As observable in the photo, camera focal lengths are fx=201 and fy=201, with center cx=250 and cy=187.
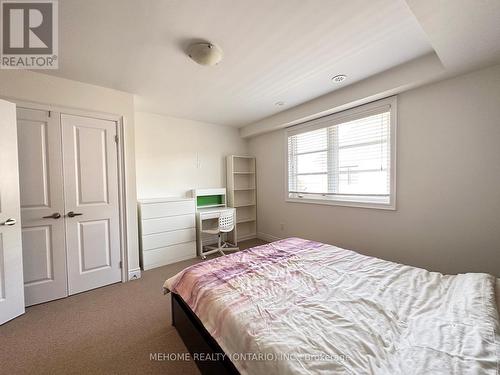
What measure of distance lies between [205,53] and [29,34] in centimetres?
137

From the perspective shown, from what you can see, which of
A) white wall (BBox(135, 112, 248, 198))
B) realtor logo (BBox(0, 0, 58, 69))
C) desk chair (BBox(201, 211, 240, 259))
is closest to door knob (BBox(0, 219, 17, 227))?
realtor logo (BBox(0, 0, 58, 69))

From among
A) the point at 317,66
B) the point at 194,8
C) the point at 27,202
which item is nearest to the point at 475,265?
the point at 317,66

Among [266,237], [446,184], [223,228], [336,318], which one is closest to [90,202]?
[223,228]

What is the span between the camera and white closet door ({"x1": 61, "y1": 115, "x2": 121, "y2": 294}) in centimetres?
234

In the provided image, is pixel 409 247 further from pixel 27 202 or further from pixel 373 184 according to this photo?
pixel 27 202

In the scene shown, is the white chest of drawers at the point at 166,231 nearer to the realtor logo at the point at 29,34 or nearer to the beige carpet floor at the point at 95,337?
the beige carpet floor at the point at 95,337

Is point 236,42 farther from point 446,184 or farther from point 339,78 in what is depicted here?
point 446,184

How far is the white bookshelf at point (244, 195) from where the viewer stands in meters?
4.45

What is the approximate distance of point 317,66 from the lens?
2141 millimetres

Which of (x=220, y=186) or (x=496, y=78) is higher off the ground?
(x=496, y=78)

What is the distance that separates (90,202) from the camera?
2457 mm

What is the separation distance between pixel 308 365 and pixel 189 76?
2.67 meters

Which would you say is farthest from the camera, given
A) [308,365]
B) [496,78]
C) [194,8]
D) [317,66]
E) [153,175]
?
[153,175]

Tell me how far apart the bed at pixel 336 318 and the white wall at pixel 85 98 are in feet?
4.65
